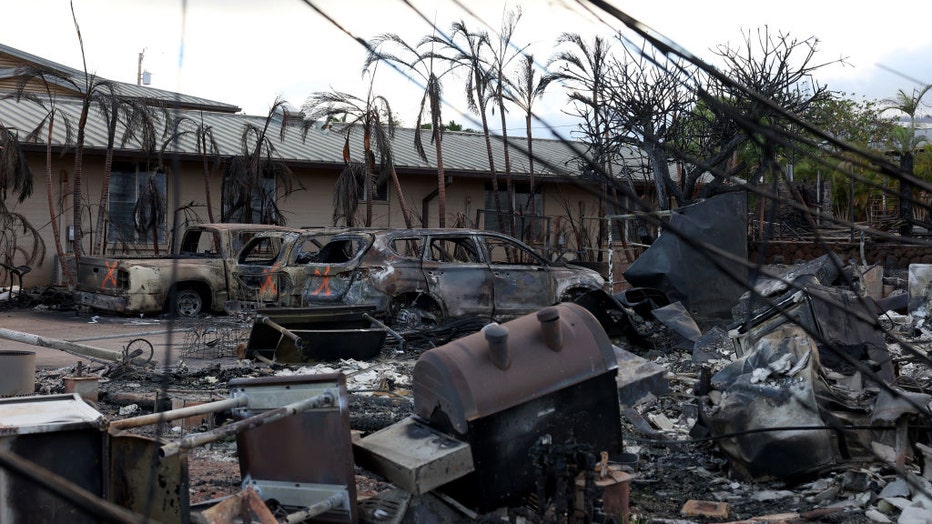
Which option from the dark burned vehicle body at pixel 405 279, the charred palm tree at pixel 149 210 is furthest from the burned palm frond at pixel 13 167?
the dark burned vehicle body at pixel 405 279

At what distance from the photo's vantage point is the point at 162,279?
15.0 metres

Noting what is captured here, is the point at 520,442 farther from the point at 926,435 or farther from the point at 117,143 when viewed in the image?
the point at 117,143

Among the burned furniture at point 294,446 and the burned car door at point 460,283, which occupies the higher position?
the burned car door at point 460,283

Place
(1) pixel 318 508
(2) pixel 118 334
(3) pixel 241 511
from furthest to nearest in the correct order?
1. (2) pixel 118 334
2. (1) pixel 318 508
3. (3) pixel 241 511

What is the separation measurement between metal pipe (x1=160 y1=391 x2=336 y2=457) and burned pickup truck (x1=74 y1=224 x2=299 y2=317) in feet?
33.6

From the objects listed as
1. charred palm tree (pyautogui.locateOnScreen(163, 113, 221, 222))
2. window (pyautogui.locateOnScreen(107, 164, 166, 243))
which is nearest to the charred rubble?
charred palm tree (pyautogui.locateOnScreen(163, 113, 221, 222))

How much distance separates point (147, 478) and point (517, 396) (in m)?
1.91

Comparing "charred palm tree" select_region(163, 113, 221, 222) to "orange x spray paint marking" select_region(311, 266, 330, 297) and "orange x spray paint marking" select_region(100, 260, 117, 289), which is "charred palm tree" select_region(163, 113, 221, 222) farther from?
"orange x spray paint marking" select_region(311, 266, 330, 297)

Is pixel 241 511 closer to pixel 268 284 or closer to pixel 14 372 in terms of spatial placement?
pixel 14 372

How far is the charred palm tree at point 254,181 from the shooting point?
20688mm

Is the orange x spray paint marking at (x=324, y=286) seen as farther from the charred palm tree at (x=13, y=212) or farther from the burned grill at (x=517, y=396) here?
the charred palm tree at (x=13, y=212)

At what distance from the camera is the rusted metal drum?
24.5 feet

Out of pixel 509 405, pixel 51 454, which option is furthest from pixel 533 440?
pixel 51 454

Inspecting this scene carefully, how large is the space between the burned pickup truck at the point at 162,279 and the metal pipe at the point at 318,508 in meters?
10.2
